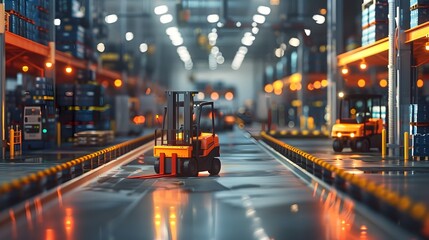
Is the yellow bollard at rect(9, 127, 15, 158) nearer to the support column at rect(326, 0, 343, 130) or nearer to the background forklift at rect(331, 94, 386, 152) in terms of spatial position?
the background forklift at rect(331, 94, 386, 152)

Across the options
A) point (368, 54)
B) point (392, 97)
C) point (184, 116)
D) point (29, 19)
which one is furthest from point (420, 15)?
point (29, 19)

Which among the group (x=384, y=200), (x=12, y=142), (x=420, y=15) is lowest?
(x=384, y=200)

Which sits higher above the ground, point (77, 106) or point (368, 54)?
point (368, 54)

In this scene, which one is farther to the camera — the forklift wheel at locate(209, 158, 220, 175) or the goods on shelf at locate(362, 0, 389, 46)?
the goods on shelf at locate(362, 0, 389, 46)

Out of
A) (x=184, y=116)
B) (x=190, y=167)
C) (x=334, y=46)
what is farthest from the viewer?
(x=334, y=46)

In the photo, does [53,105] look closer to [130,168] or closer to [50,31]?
[50,31]

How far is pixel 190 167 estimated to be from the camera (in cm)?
2280

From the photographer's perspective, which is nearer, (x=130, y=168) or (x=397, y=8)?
(x=130, y=168)

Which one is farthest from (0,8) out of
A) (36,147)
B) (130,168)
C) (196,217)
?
(196,217)

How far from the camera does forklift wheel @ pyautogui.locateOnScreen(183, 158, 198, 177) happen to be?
22.8 meters

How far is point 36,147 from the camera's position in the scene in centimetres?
3769

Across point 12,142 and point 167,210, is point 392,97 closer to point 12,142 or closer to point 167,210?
point 12,142

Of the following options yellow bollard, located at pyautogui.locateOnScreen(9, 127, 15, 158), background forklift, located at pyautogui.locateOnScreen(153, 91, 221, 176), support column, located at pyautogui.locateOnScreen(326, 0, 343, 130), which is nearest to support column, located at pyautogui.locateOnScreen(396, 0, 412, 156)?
background forklift, located at pyautogui.locateOnScreen(153, 91, 221, 176)

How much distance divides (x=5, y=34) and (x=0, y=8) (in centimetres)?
182
